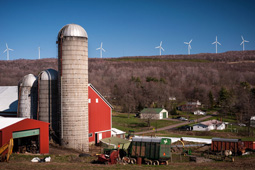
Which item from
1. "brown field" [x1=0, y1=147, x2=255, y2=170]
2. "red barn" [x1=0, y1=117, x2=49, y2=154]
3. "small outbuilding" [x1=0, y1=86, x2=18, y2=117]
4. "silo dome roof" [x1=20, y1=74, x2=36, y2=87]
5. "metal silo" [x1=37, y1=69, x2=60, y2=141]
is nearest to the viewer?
"brown field" [x1=0, y1=147, x2=255, y2=170]

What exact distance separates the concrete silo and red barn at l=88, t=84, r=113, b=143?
7.12m

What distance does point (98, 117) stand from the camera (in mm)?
40125

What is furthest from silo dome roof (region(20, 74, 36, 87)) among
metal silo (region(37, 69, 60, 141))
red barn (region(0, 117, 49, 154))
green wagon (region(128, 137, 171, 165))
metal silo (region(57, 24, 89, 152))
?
green wagon (region(128, 137, 171, 165))

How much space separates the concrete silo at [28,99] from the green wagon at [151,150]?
16835 mm

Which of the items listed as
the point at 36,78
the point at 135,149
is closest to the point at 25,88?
the point at 36,78

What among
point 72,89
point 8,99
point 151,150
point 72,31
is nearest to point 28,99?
point 72,89

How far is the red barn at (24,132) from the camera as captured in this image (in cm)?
2620

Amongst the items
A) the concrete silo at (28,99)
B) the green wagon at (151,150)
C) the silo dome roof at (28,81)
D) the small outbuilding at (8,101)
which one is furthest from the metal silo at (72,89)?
the green wagon at (151,150)

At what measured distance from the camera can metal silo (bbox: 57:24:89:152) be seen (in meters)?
34.1

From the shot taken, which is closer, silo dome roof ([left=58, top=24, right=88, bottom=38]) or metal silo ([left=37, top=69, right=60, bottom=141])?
silo dome roof ([left=58, top=24, right=88, bottom=38])

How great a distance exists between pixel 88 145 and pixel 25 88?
429 inches

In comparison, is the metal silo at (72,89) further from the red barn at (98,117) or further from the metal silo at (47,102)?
the red barn at (98,117)

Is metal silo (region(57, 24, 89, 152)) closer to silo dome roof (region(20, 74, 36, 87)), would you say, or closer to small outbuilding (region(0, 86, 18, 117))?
silo dome roof (region(20, 74, 36, 87))

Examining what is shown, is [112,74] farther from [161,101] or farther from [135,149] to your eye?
[135,149]
